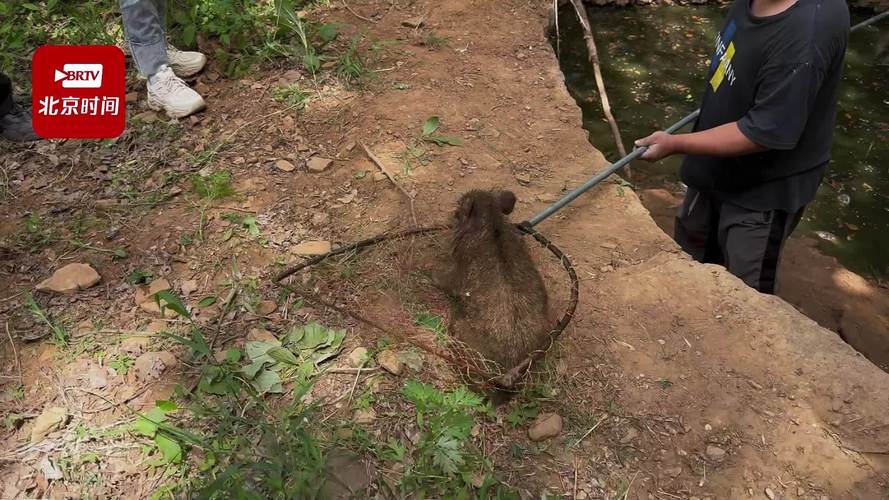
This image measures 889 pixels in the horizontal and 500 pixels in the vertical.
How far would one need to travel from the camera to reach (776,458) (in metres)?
2.69

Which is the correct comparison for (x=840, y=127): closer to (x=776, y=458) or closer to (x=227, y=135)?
(x=776, y=458)

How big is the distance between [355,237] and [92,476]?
5.75ft

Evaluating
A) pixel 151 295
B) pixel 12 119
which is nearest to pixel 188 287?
pixel 151 295

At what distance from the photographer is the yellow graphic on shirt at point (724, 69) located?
3109 mm

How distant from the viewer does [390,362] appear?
2.90 metres

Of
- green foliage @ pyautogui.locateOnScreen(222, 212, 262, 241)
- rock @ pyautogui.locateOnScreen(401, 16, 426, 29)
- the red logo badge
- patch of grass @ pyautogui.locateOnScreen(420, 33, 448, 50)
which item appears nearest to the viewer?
green foliage @ pyautogui.locateOnScreen(222, 212, 262, 241)

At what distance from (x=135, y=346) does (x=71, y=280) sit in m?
0.61

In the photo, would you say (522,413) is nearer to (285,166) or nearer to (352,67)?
(285,166)

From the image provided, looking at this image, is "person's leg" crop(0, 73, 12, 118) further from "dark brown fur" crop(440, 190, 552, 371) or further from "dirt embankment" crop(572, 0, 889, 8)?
"dirt embankment" crop(572, 0, 889, 8)

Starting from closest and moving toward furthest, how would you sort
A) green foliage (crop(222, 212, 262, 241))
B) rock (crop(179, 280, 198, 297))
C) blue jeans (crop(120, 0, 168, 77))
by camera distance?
1. rock (crop(179, 280, 198, 297))
2. green foliage (crop(222, 212, 262, 241))
3. blue jeans (crop(120, 0, 168, 77))

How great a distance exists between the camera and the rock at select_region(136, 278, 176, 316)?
10.2ft

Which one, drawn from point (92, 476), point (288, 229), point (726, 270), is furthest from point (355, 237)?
point (726, 270)

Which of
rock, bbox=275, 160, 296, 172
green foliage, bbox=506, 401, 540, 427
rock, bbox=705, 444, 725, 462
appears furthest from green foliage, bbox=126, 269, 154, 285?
rock, bbox=705, 444, 725, 462

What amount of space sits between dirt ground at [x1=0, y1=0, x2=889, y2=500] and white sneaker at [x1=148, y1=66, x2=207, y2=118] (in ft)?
0.37
